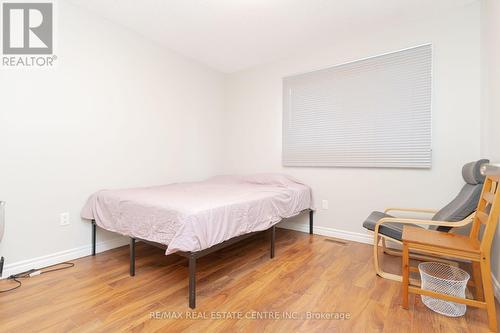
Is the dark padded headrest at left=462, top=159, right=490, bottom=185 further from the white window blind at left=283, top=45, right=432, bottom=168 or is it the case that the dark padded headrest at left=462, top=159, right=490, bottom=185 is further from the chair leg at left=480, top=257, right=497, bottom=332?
the chair leg at left=480, top=257, right=497, bottom=332

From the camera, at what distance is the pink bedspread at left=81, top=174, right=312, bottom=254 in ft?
5.34

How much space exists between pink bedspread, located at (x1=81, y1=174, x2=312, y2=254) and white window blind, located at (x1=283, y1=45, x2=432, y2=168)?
88cm

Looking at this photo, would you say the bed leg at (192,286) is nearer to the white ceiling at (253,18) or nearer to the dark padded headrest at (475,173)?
the dark padded headrest at (475,173)

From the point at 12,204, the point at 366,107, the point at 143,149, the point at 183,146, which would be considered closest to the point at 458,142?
the point at 366,107

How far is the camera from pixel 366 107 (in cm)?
284

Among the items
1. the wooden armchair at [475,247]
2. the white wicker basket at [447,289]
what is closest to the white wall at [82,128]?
the wooden armchair at [475,247]

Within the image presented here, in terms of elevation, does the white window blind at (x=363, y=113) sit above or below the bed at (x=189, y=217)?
above

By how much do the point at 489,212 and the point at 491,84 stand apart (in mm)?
1156

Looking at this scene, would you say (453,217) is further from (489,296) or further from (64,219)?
(64,219)

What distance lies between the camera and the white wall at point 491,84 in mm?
1832

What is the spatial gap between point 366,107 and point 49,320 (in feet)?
10.9

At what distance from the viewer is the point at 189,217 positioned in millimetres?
1610

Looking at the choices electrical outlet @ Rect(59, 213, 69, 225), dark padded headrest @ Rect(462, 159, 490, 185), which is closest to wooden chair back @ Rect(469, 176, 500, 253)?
dark padded headrest @ Rect(462, 159, 490, 185)

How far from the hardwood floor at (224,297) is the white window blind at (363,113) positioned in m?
1.14
